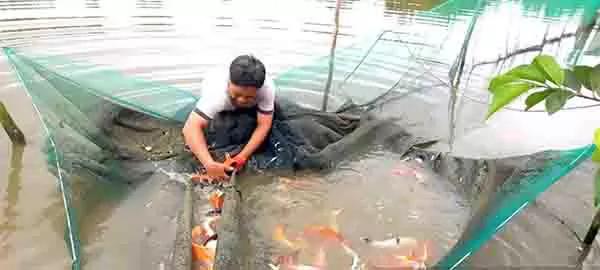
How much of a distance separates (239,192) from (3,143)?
1.80 m

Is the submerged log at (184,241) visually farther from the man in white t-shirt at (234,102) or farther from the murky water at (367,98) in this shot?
the man in white t-shirt at (234,102)

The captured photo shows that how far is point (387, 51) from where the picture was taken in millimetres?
4277

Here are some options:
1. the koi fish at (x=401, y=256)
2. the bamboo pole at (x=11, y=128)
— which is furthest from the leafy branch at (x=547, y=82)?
the bamboo pole at (x=11, y=128)

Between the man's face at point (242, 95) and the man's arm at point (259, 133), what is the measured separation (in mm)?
124

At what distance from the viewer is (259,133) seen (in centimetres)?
329

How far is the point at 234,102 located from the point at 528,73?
2.15 metres

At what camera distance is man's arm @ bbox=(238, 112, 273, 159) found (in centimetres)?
323

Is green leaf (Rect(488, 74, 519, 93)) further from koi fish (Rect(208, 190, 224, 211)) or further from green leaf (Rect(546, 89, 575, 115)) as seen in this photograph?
koi fish (Rect(208, 190, 224, 211))

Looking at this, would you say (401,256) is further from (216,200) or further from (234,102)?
(234,102)

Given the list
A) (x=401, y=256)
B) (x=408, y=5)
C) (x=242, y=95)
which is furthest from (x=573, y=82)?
(x=408, y=5)

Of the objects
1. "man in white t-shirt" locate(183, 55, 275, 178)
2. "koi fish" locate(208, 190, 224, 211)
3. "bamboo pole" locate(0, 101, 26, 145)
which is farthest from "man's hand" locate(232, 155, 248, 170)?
"bamboo pole" locate(0, 101, 26, 145)

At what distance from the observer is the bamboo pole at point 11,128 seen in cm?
328

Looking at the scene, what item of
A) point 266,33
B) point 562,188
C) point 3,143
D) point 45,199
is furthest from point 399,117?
point 266,33

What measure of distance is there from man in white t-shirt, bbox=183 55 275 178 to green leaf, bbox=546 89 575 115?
1.89 m
